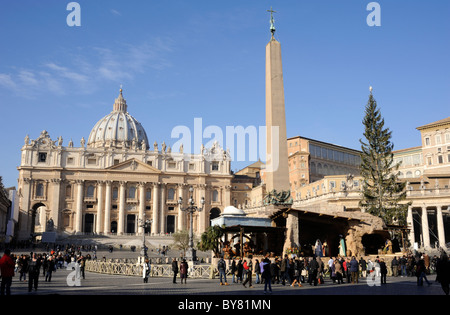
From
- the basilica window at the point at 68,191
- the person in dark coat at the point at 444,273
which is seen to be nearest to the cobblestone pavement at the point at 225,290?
the person in dark coat at the point at 444,273

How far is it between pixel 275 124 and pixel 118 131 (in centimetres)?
9443

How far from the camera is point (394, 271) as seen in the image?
65.7 ft

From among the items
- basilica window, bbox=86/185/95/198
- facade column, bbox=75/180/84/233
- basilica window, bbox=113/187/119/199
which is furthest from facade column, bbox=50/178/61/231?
basilica window, bbox=113/187/119/199

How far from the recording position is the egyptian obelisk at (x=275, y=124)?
2106cm

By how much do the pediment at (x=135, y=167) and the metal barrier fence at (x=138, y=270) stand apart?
5311cm

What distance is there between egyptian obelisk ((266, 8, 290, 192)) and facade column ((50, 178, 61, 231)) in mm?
61166

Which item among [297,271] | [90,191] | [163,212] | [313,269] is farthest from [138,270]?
[90,191]

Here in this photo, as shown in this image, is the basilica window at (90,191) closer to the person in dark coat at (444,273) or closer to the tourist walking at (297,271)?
the tourist walking at (297,271)

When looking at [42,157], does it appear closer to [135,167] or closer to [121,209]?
[135,167]

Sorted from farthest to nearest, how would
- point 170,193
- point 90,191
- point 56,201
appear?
point 170,193
point 90,191
point 56,201

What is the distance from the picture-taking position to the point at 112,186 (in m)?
77.7
